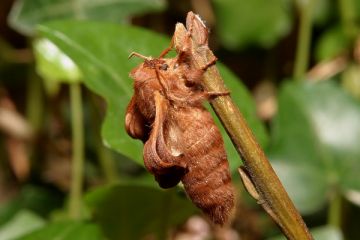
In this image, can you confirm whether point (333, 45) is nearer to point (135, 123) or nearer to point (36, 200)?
point (36, 200)

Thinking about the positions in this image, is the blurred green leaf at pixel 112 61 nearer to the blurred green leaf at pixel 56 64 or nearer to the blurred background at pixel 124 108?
the blurred background at pixel 124 108

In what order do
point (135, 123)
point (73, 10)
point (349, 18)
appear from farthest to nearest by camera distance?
point (349, 18)
point (73, 10)
point (135, 123)

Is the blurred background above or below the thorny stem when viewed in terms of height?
below

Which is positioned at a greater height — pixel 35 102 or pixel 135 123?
pixel 135 123

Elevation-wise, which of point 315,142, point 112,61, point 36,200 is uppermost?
point 112,61

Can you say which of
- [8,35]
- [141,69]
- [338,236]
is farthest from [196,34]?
[8,35]

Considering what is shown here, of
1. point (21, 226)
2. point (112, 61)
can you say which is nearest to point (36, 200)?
point (21, 226)

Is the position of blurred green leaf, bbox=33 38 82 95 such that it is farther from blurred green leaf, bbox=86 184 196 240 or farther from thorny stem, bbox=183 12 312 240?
thorny stem, bbox=183 12 312 240

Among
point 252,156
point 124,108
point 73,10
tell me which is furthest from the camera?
point 73,10

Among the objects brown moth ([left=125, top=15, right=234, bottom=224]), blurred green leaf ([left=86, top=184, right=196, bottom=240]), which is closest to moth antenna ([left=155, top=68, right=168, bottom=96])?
brown moth ([left=125, top=15, right=234, bottom=224])
